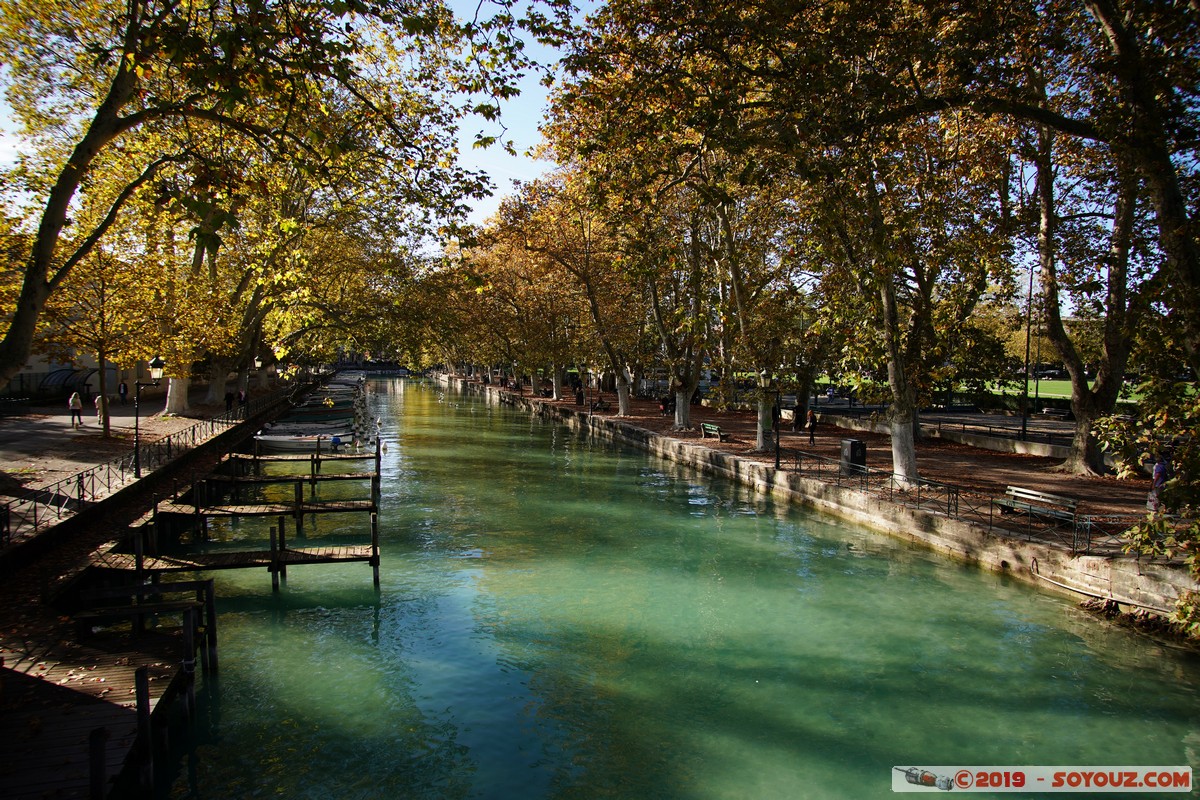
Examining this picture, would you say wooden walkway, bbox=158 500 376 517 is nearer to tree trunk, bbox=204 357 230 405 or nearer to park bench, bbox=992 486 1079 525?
park bench, bbox=992 486 1079 525

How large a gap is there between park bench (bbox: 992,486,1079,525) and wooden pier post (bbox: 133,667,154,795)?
590 inches

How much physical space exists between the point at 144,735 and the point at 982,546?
1509 centimetres

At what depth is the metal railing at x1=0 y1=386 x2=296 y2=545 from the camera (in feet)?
42.7

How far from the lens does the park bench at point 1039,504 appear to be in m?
14.9

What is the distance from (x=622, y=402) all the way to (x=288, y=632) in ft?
103

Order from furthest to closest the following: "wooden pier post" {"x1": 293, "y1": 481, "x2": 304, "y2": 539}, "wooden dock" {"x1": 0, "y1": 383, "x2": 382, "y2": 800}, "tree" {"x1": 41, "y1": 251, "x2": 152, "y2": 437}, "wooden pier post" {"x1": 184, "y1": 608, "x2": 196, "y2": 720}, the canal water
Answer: "tree" {"x1": 41, "y1": 251, "x2": 152, "y2": 437} → "wooden pier post" {"x1": 293, "y1": 481, "x2": 304, "y2": 539} → "wooden pier post" {"x1": 184, "y1": 608, "x2": 196, "y2": 720} → the canal water → "wooden dock" {"x1": 0, "y1": 383, "x2": 382, "y2": 800}

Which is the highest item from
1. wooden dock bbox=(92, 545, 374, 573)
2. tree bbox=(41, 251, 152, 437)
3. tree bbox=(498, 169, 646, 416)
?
tree bbox=(498, 169, 646, 416)

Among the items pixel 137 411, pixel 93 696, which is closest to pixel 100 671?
pixel 93 696

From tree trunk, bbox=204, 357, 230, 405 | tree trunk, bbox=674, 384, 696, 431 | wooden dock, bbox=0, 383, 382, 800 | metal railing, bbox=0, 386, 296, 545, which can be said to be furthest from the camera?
tree trunk, bbox=204, 357, 230, 405

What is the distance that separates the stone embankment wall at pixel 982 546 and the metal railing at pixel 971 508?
314mm

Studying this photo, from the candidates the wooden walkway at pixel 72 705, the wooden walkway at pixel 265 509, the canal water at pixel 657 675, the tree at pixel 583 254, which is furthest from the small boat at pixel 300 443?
the wooden walkway at pixel 72 705

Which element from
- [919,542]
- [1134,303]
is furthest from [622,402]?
[1134,303]

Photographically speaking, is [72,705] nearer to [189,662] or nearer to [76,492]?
[189,662]
